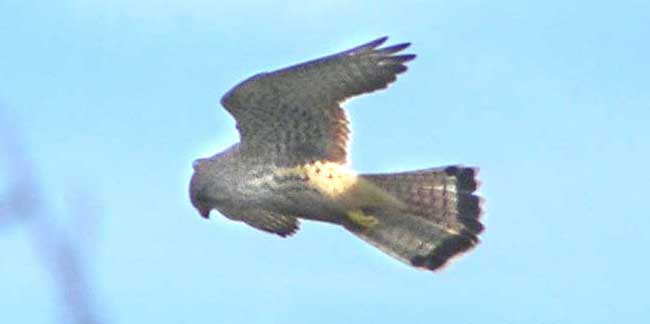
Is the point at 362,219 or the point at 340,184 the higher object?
the point at 340,184

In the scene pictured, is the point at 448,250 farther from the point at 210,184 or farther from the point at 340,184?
the point at 210,184

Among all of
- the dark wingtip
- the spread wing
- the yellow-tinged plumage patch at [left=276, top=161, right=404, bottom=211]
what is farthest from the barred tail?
the spread wing

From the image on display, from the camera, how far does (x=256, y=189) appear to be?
6.60m

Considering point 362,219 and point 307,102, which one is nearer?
point 307,102

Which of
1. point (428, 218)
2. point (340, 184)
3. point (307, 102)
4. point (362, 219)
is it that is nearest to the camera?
point (307, 102)

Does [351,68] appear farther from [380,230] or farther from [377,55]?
[380,230]

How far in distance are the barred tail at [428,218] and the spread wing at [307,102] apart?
0.39m

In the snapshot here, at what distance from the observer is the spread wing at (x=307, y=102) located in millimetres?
6148

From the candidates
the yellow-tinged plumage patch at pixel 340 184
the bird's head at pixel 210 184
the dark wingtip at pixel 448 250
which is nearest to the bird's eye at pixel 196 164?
the bird's head at pixel 210 184

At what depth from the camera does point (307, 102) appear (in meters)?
6.45

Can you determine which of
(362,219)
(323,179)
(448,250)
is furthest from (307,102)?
(448,250)

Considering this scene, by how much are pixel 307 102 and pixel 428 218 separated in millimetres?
1005

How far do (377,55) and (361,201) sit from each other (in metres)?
0.89

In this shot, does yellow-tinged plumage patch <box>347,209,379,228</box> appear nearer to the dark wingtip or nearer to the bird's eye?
the dark wingtip
